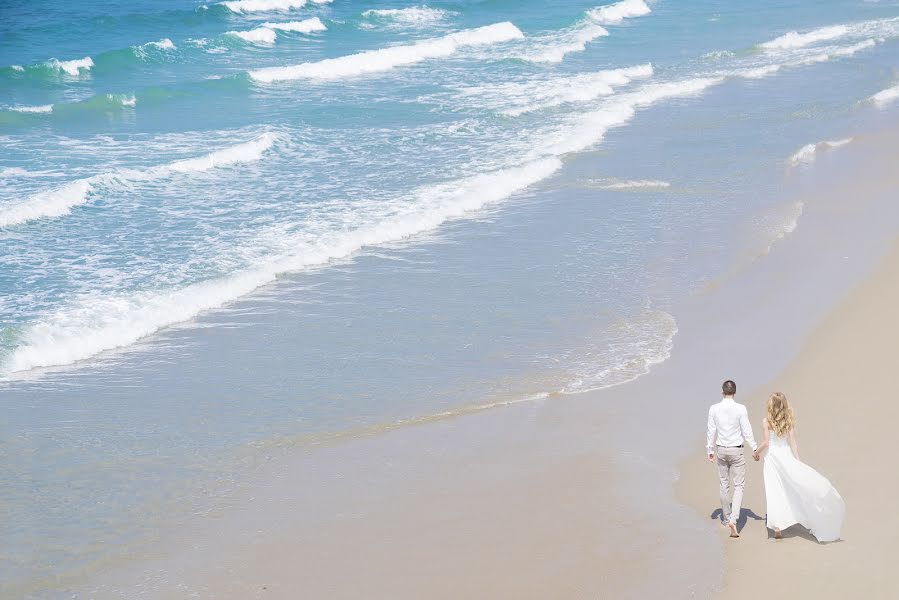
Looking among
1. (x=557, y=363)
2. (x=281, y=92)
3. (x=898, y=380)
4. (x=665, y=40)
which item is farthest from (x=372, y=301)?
(x=665, y=40)

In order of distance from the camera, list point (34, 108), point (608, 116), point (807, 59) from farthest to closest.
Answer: point (807, 59) → point (34, 108) → point (608, 116)

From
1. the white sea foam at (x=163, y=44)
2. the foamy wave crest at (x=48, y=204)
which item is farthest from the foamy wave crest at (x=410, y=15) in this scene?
the foamy wave crest at (x=48, y=204)

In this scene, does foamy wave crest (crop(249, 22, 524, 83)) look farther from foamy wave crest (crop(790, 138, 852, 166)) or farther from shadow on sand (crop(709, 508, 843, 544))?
shadow on sand (crop(709, 508, 843, 544))

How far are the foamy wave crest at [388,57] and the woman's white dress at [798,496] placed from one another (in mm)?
26432

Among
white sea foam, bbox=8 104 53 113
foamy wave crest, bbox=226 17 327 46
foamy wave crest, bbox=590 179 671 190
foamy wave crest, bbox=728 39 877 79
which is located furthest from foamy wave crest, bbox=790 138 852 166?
foamy wave crest, bbox=226 17 327 46

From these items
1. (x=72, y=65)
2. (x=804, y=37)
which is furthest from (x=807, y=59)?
(x=72, y=65)

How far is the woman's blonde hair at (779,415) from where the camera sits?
8.55 m

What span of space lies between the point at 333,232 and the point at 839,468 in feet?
32.9

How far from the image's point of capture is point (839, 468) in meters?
9.63

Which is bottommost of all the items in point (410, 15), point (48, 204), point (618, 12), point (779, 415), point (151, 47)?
point (779, 415)

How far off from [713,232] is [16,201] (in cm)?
1259

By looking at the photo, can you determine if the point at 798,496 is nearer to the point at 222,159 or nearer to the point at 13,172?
the point at 222,159

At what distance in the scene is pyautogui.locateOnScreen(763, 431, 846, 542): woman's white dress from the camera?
8406 mm

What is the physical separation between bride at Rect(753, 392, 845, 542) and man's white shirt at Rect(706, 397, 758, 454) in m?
0.17
